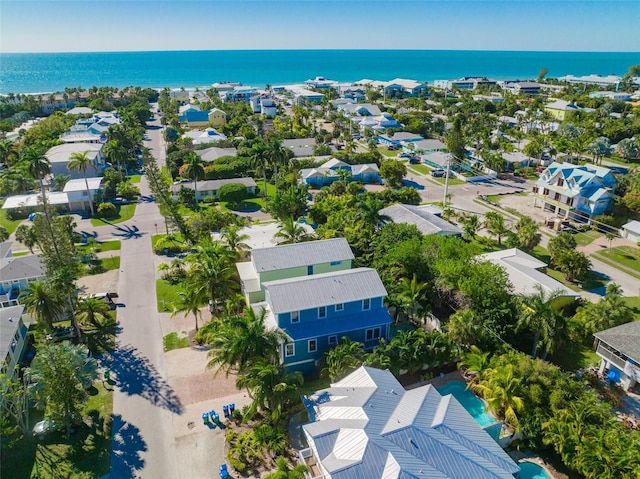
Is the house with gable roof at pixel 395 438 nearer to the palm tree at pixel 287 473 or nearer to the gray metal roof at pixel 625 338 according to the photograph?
the palm tree at pixel 287 473

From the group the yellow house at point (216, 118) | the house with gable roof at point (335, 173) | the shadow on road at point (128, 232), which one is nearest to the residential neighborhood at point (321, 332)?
the shadow on road at point (128, 232)

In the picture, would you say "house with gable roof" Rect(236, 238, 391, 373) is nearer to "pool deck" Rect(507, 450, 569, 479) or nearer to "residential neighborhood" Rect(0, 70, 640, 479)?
"residential neighborhood" Rect(0, 70, 640, 479)

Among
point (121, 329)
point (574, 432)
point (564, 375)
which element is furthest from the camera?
point (121, 329)

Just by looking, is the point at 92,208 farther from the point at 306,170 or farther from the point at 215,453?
the point at 215,453

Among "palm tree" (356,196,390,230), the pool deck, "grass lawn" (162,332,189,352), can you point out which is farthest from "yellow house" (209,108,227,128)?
the pool deck

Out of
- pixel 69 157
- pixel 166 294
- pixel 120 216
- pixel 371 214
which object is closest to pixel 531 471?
pixel 371 214

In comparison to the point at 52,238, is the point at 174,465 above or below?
below

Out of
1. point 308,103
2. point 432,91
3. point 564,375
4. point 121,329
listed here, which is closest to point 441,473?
point 564,375
